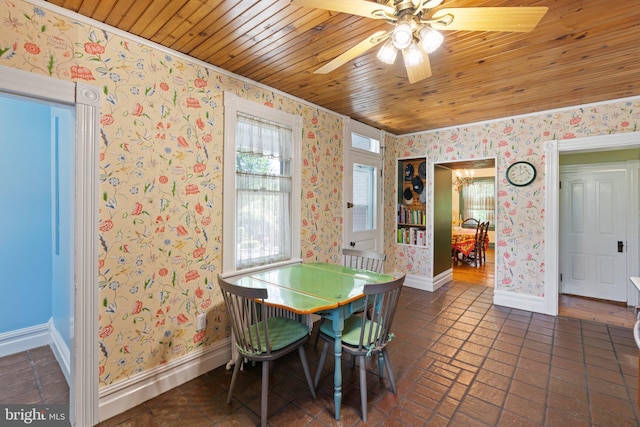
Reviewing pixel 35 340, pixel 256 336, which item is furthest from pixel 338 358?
pixel 35 340

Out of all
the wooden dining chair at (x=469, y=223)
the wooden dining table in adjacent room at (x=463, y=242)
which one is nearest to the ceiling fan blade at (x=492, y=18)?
the wooden dining table in adjacent room at (x=463, y=242)

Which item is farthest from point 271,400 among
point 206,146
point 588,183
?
point 588,183

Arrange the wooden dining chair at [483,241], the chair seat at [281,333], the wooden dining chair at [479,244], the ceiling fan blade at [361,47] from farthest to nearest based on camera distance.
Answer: the wooden dining chair at [483,241]
the wooden dining chair at [479,244]
the chair seat at [281,333]
the ceiling fan blade at [361,47]

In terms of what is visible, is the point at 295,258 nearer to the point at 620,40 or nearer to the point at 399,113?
the point at 399,113

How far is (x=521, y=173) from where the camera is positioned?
378 cm

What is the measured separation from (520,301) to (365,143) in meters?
2.95

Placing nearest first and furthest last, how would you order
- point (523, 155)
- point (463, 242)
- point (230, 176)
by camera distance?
point (230, 176)
point (523, 155)
point (463, 242)

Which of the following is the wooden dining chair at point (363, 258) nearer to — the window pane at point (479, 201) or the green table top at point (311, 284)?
the green table top at point (311, 284)

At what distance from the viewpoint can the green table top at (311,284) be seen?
1.87m

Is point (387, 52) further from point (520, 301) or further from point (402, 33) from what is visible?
point (520, 301)

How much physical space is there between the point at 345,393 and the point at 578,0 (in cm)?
284

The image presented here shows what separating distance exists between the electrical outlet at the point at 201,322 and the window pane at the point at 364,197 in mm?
2204

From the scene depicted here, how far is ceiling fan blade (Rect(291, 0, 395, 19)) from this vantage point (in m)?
1.25

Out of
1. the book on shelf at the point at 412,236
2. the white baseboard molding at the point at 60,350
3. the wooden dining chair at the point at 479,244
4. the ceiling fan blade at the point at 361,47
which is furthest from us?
the wooden dining chair at the point at 479,244
